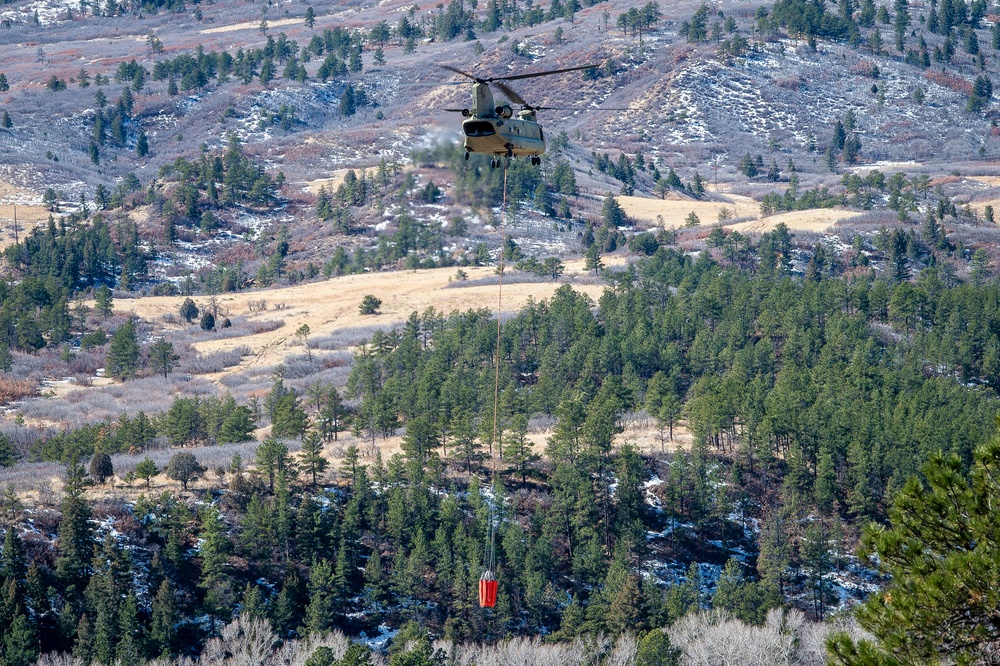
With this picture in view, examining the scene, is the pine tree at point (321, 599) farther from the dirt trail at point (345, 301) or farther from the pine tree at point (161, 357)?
the dirt trail at point (345, 301)

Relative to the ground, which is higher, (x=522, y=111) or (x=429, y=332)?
(x=522, y=111)

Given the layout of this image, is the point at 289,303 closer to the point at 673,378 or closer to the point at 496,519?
the point at 673,378

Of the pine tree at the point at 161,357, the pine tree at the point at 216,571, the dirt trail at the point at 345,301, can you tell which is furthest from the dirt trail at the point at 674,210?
the pine tree at the point at 216,571

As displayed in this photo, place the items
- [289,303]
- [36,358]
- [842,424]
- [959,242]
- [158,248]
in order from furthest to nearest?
[158,248] < [959,242] < [289,303] < [36,358] < [842,424]

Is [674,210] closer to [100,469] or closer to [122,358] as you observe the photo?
[122,358]

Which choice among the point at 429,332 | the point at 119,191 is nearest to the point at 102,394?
the point at 429,332

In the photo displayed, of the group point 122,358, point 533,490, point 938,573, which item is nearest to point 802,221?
point 533,490

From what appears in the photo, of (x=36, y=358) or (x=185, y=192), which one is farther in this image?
(x=185, y=192)
